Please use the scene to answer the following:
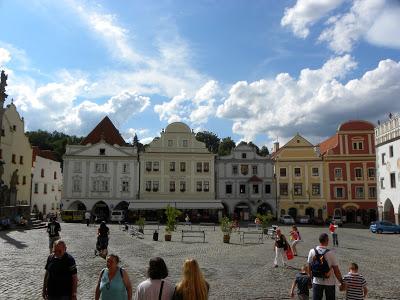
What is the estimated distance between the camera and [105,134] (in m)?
69.1

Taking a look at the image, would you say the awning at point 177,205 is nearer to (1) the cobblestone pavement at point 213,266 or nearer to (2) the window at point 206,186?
(2) the window at point 206,186

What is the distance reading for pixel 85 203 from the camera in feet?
201

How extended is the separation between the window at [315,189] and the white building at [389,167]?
12.5 metres

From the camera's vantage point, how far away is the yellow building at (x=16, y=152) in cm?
5222

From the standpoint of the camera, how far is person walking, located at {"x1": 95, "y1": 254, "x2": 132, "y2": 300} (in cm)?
669

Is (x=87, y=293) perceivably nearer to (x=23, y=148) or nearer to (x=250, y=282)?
(x=250, y=282)

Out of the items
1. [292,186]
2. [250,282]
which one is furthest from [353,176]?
[250,282]

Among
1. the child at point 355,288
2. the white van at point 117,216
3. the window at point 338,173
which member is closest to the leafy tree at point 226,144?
the window at point 338,173

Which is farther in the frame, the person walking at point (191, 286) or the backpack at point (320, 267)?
the backpack at point (320, 267)

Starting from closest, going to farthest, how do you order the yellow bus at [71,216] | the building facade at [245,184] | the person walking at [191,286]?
the person walking at [191,286] < the yellow bus at [71,216] < the building facade at [245,184]

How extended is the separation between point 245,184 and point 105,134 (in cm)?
2269

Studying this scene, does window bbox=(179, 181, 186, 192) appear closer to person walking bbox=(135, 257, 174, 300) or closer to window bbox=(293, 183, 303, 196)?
window bbox=(293, 183, 303, 196)

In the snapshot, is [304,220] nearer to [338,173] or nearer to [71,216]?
[338,173]

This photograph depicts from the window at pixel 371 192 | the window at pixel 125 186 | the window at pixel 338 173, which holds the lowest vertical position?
the window at pixel 371 192
